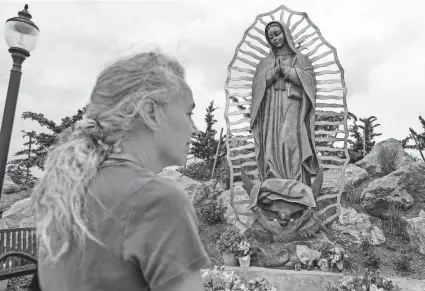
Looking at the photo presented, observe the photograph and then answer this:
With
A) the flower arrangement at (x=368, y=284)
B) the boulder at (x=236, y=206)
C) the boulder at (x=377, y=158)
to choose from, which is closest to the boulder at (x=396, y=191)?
the boulder at (x=377, y=158)

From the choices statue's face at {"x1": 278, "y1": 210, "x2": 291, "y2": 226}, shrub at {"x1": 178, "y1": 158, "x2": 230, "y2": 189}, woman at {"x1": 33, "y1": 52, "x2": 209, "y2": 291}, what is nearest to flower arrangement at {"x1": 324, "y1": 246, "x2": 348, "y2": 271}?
statue's face at {"x1": 278, "y1": 210, "x2": 291, "y2": 226}

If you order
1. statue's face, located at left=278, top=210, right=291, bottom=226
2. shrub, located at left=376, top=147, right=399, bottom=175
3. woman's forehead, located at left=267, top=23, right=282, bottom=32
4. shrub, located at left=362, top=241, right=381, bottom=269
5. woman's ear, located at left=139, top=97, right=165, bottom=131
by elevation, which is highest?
woman's forehead, located at left=267, top=23, right=282, bottom=32

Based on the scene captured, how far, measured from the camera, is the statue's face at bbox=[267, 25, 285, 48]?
23.7ft

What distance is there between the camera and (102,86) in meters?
0.82

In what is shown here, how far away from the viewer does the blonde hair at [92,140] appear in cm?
74

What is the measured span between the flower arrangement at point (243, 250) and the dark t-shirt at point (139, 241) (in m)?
5.37

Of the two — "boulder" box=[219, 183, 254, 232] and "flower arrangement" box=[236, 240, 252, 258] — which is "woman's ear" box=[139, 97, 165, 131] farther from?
"boulder" box=[219, 183, 254, 232]

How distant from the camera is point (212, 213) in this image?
10375 millimetres

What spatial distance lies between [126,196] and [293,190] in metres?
5.95

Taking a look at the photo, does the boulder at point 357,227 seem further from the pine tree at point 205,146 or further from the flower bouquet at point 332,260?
the pine tree at point 205,146

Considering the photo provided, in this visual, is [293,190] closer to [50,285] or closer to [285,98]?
[285,98]

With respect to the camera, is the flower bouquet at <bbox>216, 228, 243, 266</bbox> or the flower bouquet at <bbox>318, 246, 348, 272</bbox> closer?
the flower bouquet at <bbox>318, 246, 348, 272</bbox>

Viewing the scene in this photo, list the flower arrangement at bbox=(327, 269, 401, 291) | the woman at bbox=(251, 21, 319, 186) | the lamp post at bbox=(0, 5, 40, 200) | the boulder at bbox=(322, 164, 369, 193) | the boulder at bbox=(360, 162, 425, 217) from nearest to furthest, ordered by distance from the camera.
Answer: the lamp post at bbox=(0, 5, 40, 200), the flower arrangement at bbox=(327, 269, 401, 291), the woman at bbox=(251, 21, 319, 186), the boulder at bbox=(360, 162, 425, 217), the boulder at bbox=(322, 164, 369, 193)

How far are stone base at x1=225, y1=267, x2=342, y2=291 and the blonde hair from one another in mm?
4935
